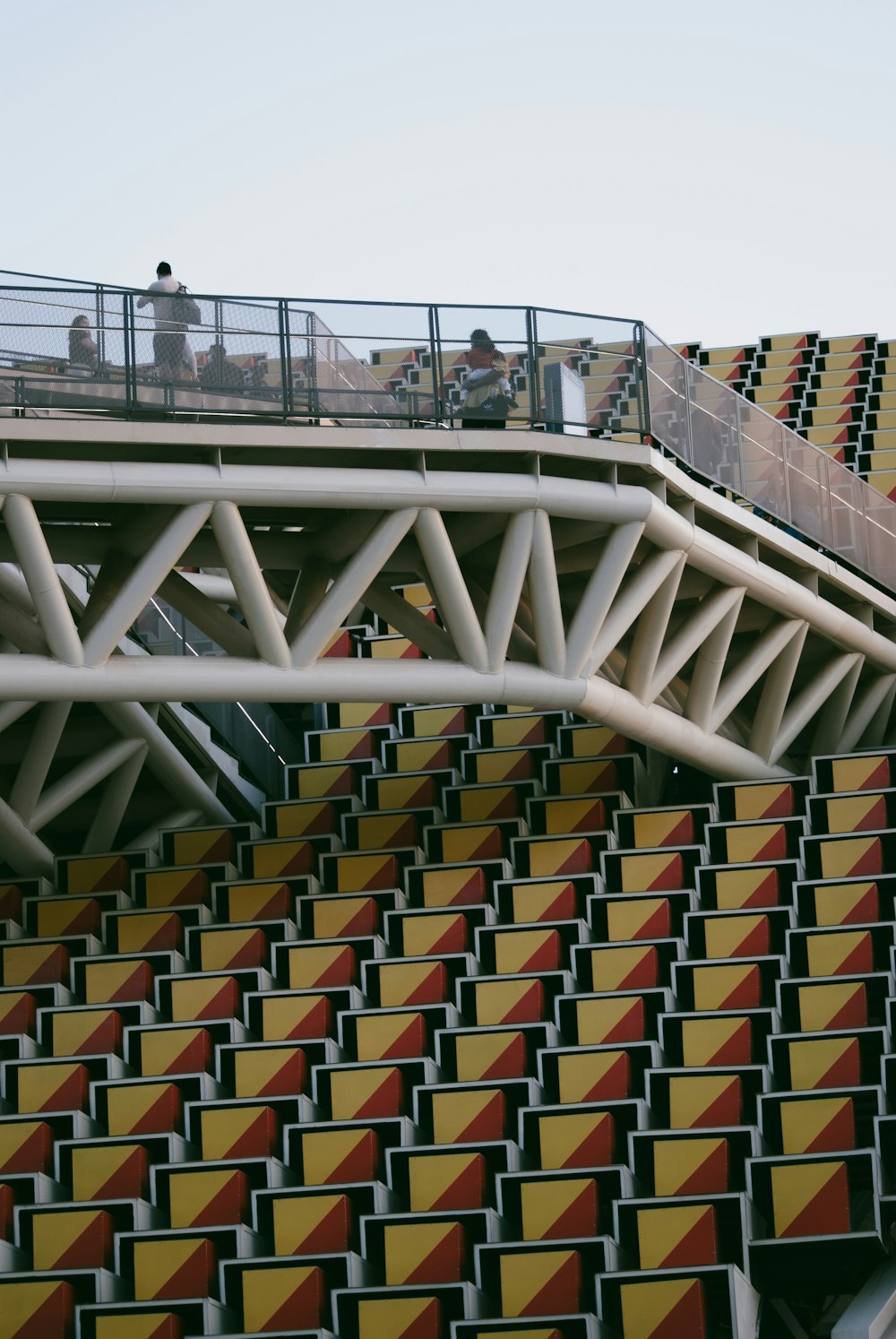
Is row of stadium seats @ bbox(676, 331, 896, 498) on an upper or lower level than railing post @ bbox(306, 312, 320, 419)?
upper

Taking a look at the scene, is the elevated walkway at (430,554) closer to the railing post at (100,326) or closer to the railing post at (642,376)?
the railing post at (642,376)

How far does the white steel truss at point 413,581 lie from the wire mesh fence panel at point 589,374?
394 millimetres

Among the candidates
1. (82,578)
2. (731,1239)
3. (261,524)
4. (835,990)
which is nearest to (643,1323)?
(731,1239)

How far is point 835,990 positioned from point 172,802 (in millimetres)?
7119

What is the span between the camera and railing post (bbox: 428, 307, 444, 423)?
54.8 ft

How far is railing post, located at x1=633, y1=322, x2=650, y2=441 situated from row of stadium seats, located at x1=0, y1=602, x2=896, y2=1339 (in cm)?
310

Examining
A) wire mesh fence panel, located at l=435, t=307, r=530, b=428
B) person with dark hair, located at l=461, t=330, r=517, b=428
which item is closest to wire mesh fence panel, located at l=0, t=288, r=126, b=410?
wire mesh fence panel, located at l=435, t=307, r=530, b=428

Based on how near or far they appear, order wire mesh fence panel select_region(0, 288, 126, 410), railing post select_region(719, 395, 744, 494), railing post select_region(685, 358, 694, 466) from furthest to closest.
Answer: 1. railing post select_region(719, 395, 744, 494)
2. railing post select_region(685, 358, 694, 466)
3. wire mesh fence panel select_region(0, 288, 126, 410)

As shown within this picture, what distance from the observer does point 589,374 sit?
17.5 metres

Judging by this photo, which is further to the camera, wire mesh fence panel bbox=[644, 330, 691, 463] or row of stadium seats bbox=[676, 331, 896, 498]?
row of stadium seats bbox=[676, 331, 896, 498]

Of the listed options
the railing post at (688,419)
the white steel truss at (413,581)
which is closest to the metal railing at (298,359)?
the white steel truss at (413,581)

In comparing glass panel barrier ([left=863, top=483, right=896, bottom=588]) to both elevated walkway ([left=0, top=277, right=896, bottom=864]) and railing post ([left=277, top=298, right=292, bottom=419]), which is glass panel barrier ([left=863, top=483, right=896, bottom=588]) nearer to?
elevated walkway ([left=0, top=277, right=896, bottom=864])

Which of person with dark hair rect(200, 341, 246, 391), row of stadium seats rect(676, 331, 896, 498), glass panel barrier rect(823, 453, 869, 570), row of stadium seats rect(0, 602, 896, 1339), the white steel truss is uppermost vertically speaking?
row of stadium seats rect(676, 331, 896, 498)

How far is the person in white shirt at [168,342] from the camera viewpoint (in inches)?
631
